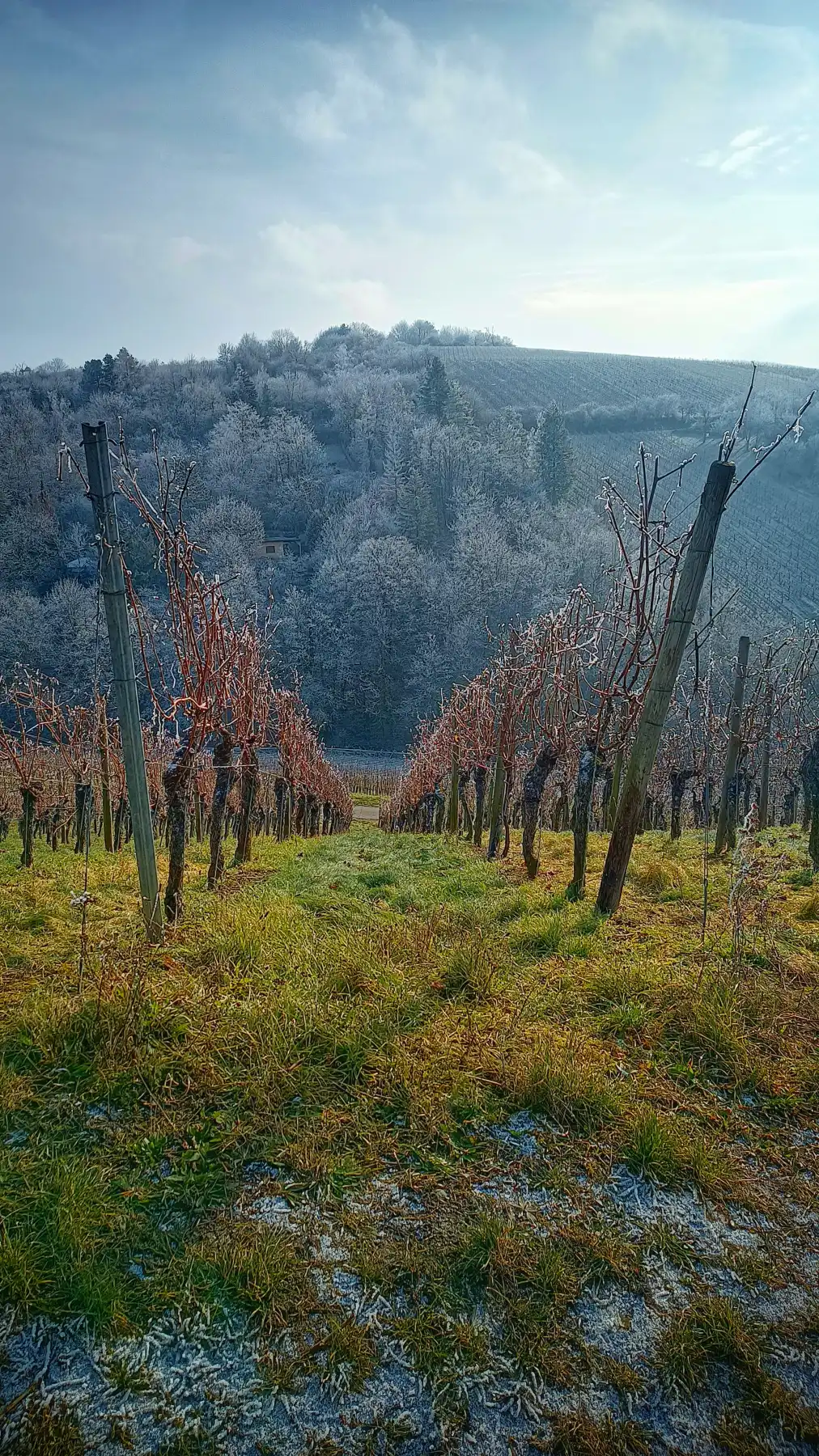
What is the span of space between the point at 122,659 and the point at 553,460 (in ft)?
217

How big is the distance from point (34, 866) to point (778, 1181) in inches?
419

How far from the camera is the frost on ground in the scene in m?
1.89

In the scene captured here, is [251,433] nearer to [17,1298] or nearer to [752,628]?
[752,628]

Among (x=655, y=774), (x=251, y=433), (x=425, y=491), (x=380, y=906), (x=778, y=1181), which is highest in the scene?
(x=251, y=433)

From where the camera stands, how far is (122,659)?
4.70m

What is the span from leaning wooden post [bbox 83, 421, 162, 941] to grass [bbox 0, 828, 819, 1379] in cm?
56

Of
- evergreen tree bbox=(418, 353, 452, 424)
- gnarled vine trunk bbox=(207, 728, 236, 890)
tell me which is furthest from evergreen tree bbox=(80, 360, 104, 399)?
gnarled vine trunk bbox=(207, 728, 236, 890)

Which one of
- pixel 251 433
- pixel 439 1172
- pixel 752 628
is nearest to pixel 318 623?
pixel 251 433

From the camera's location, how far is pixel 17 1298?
2.19m

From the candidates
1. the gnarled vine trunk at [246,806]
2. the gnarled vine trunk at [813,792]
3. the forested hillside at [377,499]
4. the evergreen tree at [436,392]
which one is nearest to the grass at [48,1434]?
the gnarled vine trunk at [813,792]

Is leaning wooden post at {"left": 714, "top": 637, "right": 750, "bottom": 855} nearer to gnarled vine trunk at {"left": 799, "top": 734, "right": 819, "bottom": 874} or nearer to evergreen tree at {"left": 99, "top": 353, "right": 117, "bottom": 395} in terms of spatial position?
gnarled vine trunk at {"left": 799, "top": 734, "right": 819, "bottom": 874}

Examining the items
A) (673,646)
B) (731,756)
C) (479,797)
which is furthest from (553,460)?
(673,646)

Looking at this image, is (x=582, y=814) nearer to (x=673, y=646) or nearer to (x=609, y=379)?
(x=673, y=646)

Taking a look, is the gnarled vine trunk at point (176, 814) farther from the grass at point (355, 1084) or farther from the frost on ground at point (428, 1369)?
the frost on ground at point (428, 1369)
